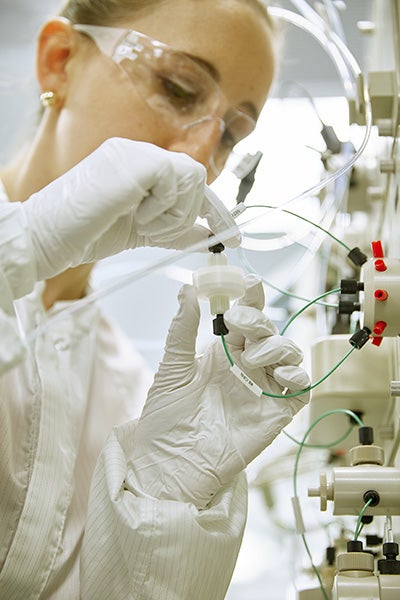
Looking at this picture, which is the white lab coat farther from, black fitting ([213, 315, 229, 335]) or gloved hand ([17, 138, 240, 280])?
black fitting ([213, 315, 229, 335])

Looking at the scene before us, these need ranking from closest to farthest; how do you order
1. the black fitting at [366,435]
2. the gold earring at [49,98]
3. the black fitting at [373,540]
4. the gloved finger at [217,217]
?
the gloved finger at [217,217] → the black fitting at [366,435] → the black fitting at [373,540] → the gold earring at [49,98]

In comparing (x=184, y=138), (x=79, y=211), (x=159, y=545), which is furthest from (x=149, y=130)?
(x=159, y=545)

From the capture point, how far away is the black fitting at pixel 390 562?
3.59 ft

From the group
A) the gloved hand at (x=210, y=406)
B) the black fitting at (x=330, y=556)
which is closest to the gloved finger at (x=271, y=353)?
the gloved hand at (x=210, y=406)

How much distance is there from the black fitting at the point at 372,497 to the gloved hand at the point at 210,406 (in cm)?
16

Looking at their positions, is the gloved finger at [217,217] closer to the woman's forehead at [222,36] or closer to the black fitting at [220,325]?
the black fitting at [220,325]

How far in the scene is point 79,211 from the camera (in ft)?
3.47

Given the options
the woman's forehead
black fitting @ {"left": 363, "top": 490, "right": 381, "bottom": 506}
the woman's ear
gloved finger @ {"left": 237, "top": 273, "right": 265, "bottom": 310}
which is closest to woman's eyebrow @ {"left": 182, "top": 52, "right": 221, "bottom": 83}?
the woman's forehead

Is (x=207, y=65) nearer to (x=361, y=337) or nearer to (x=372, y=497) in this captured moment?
(x=361, y=337)

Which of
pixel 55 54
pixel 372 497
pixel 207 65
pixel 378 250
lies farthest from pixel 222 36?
pixel 372 497

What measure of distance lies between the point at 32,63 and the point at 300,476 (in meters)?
1.29

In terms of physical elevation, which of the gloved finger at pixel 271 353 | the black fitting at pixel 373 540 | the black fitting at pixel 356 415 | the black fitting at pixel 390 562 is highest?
the gloved finger at pixel 271 353

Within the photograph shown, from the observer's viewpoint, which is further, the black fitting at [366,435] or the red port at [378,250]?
the black fitting at [366,435]

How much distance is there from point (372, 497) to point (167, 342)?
0.40 metres
